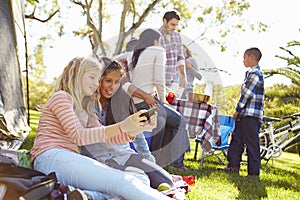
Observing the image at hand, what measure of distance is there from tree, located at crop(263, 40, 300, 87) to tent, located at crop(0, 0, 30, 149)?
7.69 meters

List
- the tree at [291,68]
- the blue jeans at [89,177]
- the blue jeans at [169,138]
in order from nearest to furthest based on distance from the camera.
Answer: the blue jeans at [89,177] → the blue jeans at [169,138] → the tree at [291,68]

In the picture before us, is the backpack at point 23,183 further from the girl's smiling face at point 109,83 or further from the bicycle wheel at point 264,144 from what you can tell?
the bicycle wheel at point 264,144

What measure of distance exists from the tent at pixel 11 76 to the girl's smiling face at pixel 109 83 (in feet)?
3.98

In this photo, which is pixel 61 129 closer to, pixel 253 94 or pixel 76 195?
pixel 76 195

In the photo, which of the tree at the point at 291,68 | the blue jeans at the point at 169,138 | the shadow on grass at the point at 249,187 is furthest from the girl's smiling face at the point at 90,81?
the tree at the point at 291,68

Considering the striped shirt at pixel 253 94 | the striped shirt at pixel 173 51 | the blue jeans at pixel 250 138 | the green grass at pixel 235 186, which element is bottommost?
the green grass at pixel 235 186

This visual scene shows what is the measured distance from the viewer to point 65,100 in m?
2.13

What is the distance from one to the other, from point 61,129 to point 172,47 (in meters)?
1.96

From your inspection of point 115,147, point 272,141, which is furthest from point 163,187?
point 272,141

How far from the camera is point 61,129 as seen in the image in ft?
7.07

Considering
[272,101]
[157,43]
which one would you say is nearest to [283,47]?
[272,101]

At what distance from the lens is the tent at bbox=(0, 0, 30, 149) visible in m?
3.76

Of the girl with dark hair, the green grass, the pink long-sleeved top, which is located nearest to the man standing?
the green grass

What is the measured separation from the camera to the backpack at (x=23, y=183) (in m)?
1.72
